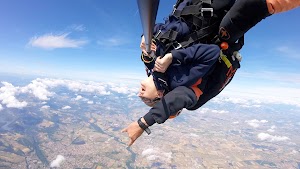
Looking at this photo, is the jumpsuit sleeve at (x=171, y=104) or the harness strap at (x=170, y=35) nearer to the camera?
the jumpsuit sleeve at (x=171, y=104)

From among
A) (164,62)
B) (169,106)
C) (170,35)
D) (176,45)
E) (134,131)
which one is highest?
(170,35)

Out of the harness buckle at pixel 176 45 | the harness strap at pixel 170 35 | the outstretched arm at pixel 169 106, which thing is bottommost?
the outstretched arm at pixel 169 106

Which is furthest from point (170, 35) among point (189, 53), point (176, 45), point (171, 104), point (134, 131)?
point (134, 131)

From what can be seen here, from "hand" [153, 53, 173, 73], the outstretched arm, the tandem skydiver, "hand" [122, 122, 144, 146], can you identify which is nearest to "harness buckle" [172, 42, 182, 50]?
the tandem skydiver

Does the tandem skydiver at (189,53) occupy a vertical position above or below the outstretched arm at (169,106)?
above

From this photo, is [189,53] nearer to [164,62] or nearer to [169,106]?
[164,62]

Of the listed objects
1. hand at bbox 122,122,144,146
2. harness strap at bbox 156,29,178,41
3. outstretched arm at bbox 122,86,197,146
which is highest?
harness strap at bbox 156,29,178,41

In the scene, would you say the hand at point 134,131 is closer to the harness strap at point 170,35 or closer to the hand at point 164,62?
the hand at point 164,62

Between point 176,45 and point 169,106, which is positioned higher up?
point 176,45

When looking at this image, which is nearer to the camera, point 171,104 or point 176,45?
point 171,104

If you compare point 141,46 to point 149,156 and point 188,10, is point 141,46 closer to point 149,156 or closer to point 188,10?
point 188,10

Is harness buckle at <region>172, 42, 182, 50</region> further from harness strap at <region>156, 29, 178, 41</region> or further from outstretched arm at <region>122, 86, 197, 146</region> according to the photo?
outstretched arm at <region>122, 86, 197, 146</region>

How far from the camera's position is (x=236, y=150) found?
157875 mm

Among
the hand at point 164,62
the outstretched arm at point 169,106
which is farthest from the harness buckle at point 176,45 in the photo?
the outstretched arm at point 169,106
